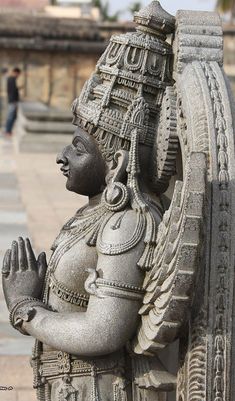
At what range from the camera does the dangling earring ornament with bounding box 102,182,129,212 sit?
274cm

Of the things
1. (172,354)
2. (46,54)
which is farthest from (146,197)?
(46,54)

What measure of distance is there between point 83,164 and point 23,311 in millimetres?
499

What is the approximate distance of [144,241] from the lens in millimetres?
2678

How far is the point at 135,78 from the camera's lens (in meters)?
2.79

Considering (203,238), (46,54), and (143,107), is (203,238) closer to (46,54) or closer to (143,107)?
(143,107)

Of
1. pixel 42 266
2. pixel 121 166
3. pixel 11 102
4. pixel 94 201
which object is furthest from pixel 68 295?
pixel 11 102

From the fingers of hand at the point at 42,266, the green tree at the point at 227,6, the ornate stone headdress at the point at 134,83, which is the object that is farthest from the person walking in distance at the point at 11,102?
the green tree at the point at 227,6

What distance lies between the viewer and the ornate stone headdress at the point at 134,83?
279 cm

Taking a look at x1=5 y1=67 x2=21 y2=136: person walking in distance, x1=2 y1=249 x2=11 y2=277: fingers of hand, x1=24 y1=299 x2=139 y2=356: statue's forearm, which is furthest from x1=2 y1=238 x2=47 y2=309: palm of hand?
x1=5 y1=67 x2=21 y2=136: person walking in distance

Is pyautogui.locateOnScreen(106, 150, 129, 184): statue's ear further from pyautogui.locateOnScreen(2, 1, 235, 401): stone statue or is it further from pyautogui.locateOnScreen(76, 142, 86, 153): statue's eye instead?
pyautogui.locateOnScreen(76, 142, 86, 153): statue's eye

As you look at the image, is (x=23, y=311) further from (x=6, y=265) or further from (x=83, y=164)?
(x=83, y=164)

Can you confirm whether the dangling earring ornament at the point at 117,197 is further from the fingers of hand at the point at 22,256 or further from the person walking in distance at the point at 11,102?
the person walking in distance at the point at 11,102

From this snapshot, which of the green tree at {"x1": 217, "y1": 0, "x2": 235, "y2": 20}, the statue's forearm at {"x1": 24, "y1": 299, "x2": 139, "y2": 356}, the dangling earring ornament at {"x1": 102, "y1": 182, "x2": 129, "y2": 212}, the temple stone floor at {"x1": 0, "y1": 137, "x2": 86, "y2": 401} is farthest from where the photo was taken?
the green tree at {"x1": 217, "y1": 0, "x2": 235, "y2": 20}

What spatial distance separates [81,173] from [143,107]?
0.30m
